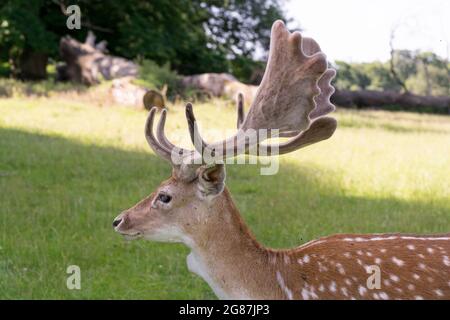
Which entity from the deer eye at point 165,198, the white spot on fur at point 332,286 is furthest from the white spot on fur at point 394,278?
the deer eye at point 165,198

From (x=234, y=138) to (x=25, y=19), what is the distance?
17.9m

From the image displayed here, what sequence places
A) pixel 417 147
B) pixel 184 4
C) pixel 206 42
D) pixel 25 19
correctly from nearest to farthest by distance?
pixel 417 147, pixel 25 19, pixel 184 4, pixel 206 42

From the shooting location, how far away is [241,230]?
126 inches

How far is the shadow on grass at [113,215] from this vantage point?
4812 mm

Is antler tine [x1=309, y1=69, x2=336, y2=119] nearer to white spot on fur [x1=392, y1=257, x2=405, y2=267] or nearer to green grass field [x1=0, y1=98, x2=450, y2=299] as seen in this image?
white spot on fur [x1=392, y1=257, x2=405, y2=267]

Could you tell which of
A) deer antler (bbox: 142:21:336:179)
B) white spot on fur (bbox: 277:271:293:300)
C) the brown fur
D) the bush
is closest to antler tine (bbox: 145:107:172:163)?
deer antler (bbox: 142:21:336:179)

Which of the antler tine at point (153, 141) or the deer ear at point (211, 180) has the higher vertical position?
the antler tine at point (153, 141)

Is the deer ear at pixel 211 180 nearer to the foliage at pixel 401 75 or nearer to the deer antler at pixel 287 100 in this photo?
the deer antler at pixel 287 100

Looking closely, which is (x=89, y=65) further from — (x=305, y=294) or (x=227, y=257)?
(x=305, y=294)

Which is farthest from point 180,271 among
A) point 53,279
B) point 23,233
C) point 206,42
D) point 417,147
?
point 206,42

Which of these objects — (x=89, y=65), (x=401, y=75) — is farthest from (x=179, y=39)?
(x=401, y=75)

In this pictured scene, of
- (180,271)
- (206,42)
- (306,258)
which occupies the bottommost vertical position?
(180,271)

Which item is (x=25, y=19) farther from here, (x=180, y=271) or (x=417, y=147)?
(x=180, y=271)

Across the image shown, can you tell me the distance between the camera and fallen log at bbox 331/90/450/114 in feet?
82.0
